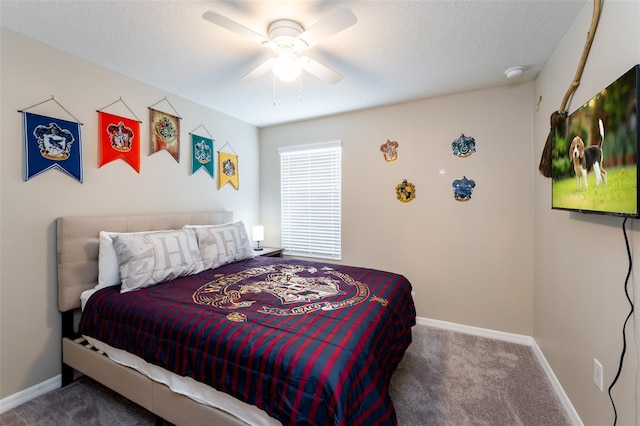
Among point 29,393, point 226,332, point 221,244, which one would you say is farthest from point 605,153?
point 29,393

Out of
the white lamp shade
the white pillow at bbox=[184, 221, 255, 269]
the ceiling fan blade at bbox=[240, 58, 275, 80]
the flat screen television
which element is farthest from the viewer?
the white lamp shade

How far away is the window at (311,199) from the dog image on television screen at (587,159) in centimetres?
237

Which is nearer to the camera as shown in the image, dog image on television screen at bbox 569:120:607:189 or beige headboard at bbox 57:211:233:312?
dog image on television screen at bbox 569:120:607:189

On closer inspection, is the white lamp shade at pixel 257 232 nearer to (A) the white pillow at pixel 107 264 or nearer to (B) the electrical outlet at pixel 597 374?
(A) the white pillow at pixel 107 264

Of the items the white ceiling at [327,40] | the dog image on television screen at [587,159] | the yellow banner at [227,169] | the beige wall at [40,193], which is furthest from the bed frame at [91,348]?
the dog image on television screen at [587,159]

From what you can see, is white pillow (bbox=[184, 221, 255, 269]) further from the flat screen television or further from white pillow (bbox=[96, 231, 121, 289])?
the flat screen television

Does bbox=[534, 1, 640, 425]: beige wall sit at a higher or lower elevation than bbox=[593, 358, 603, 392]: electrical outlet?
higher

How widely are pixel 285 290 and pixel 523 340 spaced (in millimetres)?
2458

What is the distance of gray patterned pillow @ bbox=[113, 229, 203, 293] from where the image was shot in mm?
2045

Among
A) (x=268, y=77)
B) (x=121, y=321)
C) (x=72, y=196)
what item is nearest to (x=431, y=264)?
(x=268, y=77)

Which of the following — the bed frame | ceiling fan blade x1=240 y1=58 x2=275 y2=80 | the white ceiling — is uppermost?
the white ceiling

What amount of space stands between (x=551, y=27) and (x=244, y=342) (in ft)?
9.08

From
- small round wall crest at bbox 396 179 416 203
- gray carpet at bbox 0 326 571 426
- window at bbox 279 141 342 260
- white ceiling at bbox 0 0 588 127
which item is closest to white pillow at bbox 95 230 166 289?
gray carpet at bbox 0 326 571 426

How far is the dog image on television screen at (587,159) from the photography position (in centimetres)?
132
